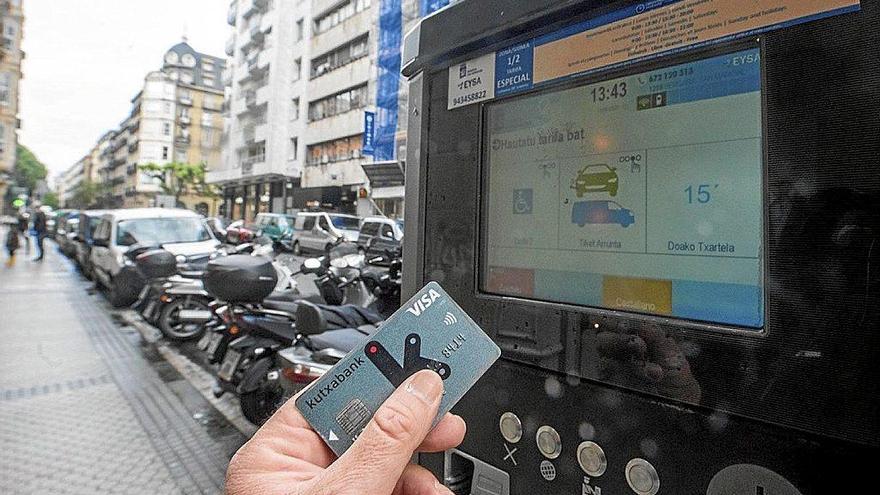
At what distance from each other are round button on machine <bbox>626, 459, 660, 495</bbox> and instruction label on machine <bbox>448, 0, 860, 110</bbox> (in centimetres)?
82

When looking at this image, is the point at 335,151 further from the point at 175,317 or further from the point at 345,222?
the point at 175,317

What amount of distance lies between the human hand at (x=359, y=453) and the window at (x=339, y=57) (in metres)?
23.6

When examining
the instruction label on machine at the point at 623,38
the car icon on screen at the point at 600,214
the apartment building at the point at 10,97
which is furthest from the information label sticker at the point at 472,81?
the apartment building at the point at 10,97

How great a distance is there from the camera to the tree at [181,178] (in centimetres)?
4062

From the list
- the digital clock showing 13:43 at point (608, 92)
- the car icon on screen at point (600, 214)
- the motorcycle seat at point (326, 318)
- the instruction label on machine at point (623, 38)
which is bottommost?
the motorcycle seat at point (326, 318)

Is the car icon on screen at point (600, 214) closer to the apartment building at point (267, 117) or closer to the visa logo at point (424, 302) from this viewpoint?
the visa logo at point (424, 302)

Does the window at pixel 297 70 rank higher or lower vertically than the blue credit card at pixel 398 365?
higher

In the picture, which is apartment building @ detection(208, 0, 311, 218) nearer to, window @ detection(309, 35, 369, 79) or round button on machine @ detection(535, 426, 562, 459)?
window @ detection(309, 35, 369, 79)

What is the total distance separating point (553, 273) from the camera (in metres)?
1.28

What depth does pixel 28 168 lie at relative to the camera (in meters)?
55.6

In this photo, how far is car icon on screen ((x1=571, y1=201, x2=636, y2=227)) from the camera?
1141 millimetres

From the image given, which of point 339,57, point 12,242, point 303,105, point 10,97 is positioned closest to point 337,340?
point 12,242

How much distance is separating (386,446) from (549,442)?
0.53 meters

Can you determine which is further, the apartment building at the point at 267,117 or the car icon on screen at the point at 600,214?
the apartment building at the point at 267,117
